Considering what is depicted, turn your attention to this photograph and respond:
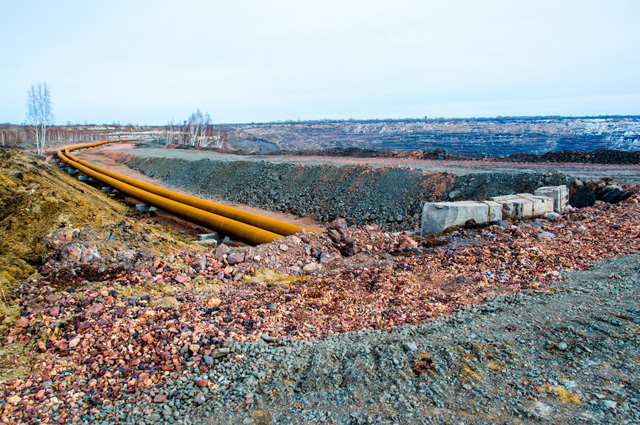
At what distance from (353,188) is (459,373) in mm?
11608

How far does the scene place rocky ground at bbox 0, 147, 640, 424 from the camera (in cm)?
277

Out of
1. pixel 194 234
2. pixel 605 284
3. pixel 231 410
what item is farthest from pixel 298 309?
pixel 194 234

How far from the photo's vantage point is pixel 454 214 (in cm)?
775

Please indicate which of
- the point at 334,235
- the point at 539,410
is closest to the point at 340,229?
the point at 334,235

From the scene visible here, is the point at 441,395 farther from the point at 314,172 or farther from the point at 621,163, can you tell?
the point at 621,163

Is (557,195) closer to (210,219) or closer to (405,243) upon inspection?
(405,243)

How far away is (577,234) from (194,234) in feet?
30.7

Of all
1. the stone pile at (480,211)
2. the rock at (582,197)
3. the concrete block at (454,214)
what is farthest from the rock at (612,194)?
the concrete block at (454,214)

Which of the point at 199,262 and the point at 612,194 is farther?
the point at 612,194

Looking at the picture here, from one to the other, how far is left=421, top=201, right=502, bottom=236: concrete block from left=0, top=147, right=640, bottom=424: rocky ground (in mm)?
1812

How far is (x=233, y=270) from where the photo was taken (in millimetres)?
5445

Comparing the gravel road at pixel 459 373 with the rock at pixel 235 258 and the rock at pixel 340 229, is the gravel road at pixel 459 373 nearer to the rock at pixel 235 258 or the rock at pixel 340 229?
the rock at pixel 235 258

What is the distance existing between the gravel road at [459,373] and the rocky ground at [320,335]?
1 centimetres

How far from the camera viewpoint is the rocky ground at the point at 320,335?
277 cm
